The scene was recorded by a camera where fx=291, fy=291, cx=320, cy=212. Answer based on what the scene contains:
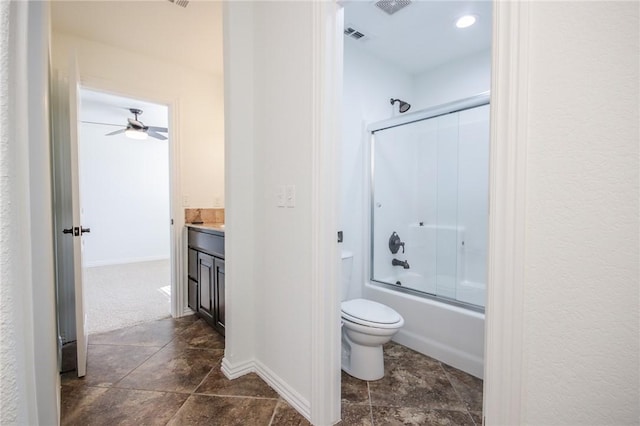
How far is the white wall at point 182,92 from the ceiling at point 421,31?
1618 millimetres

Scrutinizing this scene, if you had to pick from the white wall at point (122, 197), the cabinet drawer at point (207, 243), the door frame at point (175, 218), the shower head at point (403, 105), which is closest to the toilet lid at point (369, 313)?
the cabinet drawer at point (207, 243)

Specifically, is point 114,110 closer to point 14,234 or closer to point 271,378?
point 271,378

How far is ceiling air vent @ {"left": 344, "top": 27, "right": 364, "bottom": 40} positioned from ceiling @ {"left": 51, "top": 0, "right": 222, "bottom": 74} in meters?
1.00

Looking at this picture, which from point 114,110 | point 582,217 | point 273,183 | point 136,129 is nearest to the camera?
point 582,217

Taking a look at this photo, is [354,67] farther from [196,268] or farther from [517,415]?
[517,415]

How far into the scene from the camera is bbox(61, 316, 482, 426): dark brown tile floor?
1439 millimetres

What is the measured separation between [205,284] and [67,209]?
114 centimetres

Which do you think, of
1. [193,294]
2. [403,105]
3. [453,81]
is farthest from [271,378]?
[453,81]

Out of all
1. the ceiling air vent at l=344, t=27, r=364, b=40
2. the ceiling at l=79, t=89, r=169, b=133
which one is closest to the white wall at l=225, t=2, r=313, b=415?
the ceiling air vent at l=344, t=27, r=364, b=40

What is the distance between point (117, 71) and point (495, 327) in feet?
10.8

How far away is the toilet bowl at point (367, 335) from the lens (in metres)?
1.69

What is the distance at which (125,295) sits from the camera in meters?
3.46

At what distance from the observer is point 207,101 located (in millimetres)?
3070

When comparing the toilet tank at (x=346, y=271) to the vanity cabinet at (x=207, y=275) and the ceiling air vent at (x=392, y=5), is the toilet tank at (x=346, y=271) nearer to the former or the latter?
the vanity cabinet at (x=207, y=275)
